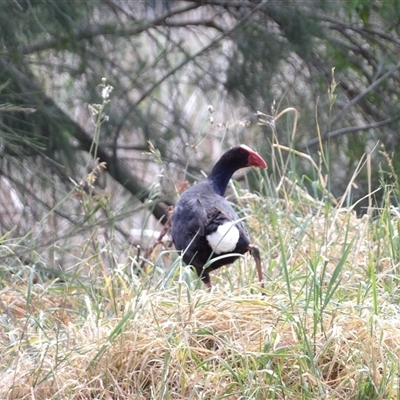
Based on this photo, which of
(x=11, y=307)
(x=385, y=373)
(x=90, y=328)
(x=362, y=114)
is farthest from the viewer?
(x=362, y=114)

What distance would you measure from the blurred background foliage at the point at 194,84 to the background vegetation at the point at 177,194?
12 millimetres

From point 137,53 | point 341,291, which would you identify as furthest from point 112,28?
point 341,291

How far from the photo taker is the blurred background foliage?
13.8 ft

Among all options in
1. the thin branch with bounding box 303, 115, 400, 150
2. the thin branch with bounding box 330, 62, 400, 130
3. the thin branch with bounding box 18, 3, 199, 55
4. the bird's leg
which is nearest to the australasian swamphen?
the bird's leg

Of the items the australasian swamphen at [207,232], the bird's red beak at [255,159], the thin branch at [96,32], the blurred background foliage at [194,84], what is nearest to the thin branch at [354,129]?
the blurred background foliage at [194,84]

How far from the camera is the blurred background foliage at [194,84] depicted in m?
4.20

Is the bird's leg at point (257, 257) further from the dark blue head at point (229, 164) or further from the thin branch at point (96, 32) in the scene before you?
the thin branch at point (96, 32)

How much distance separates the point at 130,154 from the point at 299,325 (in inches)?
99.2

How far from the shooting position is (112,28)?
173 inches

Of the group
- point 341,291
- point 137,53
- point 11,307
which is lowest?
point 11,307

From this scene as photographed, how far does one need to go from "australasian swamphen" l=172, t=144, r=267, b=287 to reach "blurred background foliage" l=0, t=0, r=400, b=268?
34.2 inches

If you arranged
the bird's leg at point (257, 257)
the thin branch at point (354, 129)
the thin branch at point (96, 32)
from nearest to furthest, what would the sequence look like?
1. the bird's leg at point (257, 257)
2. the thin branch at point (96, 32)
3. the thin branch at point (354, 129)

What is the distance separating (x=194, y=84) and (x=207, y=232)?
1.91 m

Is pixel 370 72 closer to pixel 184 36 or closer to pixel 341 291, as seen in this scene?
pixel 184 36
